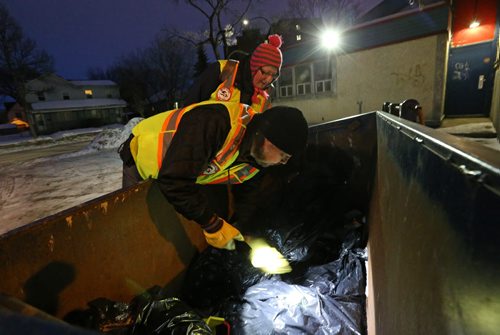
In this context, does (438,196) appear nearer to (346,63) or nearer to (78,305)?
(78,305)

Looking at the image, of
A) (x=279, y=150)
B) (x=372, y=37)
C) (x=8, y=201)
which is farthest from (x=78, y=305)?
(x=372, y=37)

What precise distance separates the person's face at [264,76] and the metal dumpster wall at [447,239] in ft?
6.74

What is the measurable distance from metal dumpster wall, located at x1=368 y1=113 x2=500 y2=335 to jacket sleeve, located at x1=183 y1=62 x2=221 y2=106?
2164 millimetres

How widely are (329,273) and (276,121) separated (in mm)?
1221

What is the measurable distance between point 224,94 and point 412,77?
10171 mm

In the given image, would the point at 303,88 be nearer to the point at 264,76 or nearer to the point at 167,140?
the point at 264,76

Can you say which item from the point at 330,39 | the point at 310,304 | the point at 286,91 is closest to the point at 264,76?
the point at 310,304

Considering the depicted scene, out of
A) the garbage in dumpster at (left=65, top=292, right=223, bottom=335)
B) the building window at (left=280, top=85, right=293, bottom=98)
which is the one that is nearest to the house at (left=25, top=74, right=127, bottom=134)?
the building window at (left=280, top=85, right=293, bottom=98)

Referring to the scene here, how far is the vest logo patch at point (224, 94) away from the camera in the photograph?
2781mm

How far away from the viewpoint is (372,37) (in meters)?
11.1

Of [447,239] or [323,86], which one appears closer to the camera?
[447,239]

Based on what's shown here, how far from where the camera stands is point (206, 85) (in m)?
2.84

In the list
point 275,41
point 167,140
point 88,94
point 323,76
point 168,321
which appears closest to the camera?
point 168,321

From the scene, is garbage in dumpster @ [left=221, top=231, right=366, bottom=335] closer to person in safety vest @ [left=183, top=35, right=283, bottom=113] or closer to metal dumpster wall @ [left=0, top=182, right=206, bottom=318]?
metal dumpster wall @ [left=0, top=182, right=206, bottom=318]
